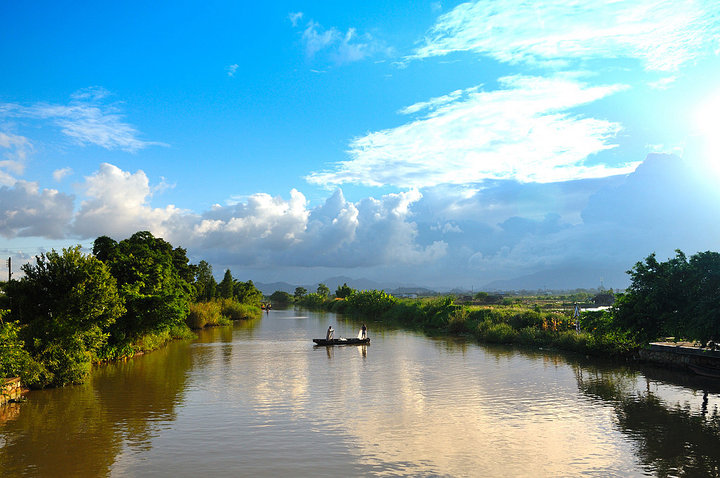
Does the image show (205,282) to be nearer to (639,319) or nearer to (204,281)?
(204,281)

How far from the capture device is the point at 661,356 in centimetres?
3244

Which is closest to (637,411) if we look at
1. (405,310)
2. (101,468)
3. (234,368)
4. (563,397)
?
(563,397)

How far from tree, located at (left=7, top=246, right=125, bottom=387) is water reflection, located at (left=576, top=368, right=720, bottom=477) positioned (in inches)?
1008

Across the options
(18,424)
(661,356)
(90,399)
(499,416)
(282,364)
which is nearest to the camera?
(18,424)

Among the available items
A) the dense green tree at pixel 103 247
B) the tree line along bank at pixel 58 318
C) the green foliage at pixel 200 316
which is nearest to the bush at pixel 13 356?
the tree line along bank at pixel 58 318

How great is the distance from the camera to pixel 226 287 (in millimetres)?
104688

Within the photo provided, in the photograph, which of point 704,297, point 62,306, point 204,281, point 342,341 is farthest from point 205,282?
point 704,297

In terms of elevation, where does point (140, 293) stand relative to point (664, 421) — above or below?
above

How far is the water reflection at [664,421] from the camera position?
15.3m

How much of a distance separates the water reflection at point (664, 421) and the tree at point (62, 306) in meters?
25.6

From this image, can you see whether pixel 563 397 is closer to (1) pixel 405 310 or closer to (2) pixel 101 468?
(2) pixel 101 468

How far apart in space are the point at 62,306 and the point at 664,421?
93.5ft

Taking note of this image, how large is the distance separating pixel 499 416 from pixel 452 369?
12.2m

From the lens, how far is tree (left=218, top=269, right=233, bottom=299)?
103m
